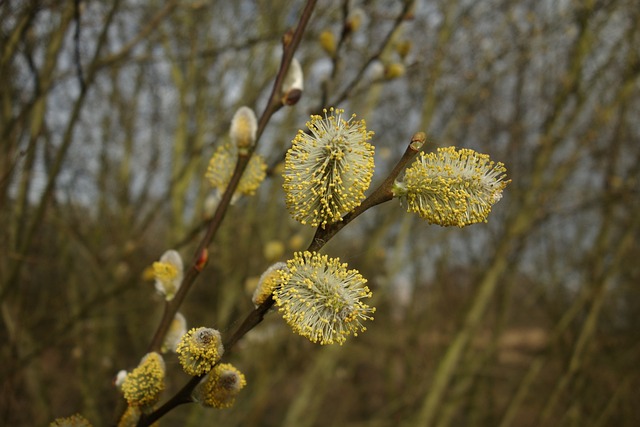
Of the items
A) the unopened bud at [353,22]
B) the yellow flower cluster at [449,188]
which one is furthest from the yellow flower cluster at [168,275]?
the unopened bud at [353,22]

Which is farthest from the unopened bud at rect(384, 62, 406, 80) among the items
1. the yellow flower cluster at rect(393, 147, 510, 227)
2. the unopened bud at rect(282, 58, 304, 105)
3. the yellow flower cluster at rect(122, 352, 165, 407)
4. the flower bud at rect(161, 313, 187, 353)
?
the yellow flower cluster at rect(122, 352, 165, 407)

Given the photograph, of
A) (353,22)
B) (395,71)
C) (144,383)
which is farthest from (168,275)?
(395,71)

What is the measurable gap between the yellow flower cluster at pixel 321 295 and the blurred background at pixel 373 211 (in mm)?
1300

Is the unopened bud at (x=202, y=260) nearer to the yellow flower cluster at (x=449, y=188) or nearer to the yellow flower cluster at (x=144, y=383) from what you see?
the yellow flower cluster at (x=144, y=383)

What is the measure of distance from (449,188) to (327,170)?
0.17 m

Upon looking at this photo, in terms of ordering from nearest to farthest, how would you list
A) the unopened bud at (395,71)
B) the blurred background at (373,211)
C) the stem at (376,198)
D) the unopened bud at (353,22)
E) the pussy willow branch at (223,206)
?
1. the stem at (376,198)
2. the pussy willow branch at (223,206)
3. the unopened bud at (353,22)
4. the unopened bud at (395,71)
5. the blurred background at (373,211)

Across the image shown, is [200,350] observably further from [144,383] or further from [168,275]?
[168,275]

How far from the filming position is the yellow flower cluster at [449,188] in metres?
0.75

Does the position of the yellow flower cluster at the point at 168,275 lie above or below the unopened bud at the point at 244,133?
below

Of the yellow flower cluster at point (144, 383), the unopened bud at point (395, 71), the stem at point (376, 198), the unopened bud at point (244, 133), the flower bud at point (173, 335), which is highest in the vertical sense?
the unopened bud at point (395, 71)

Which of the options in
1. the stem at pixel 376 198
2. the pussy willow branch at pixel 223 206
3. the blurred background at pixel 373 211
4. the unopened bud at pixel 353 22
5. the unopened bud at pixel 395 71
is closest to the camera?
the stem at pixel 376 198

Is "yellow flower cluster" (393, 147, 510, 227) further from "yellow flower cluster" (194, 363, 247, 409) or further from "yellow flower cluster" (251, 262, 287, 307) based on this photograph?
"yellow flower cluster" (194, 363, 247, 409)

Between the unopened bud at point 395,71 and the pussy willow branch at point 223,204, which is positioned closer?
the pussy willow branch at point 223,204

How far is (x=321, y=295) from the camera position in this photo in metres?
0.74
